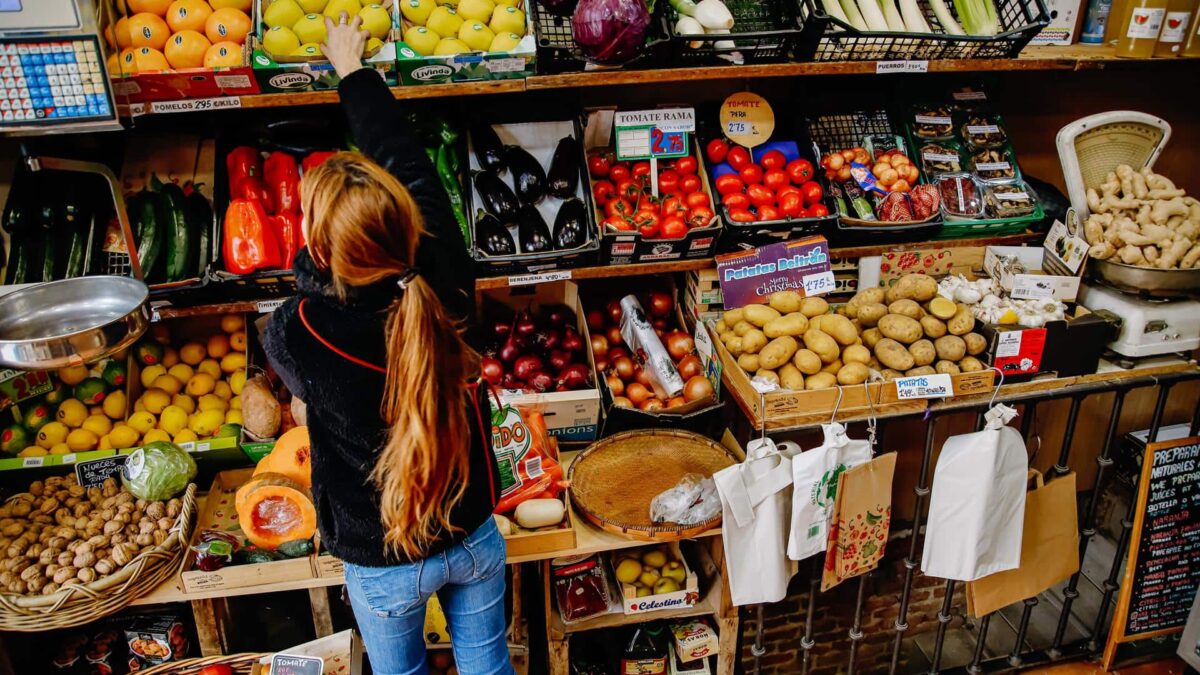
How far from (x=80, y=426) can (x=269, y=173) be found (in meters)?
1.06

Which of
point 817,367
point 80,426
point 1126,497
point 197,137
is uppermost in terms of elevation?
point 197,137

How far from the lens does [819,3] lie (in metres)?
2.53

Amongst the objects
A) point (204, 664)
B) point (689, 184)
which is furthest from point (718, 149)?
point (204, 664)

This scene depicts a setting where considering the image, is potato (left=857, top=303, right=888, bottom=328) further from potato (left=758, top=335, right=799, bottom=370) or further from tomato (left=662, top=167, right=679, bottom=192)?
tomato (left=662, top=167, right=679, bottom=192)

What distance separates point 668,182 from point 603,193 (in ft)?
0.78

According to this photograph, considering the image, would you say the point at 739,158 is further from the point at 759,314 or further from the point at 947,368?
the point at 947,368

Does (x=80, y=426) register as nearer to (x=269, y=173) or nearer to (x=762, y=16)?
(x=269, y=173)

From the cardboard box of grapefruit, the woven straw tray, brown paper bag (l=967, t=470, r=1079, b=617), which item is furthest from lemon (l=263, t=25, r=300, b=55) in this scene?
brown paper bag (l=967, t=470, r=1079, b=617)

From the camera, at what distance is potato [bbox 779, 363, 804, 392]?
244cm

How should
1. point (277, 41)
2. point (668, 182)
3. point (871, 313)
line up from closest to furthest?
point (277, 41)
point (871, 313)
point (668, 182)

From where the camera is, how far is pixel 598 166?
2885 millimetres

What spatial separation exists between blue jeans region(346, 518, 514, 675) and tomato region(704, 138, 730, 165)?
158 centimetres

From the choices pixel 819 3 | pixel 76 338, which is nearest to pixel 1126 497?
pixel 819 3

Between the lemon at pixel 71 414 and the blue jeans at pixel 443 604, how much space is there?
1.34 meters
